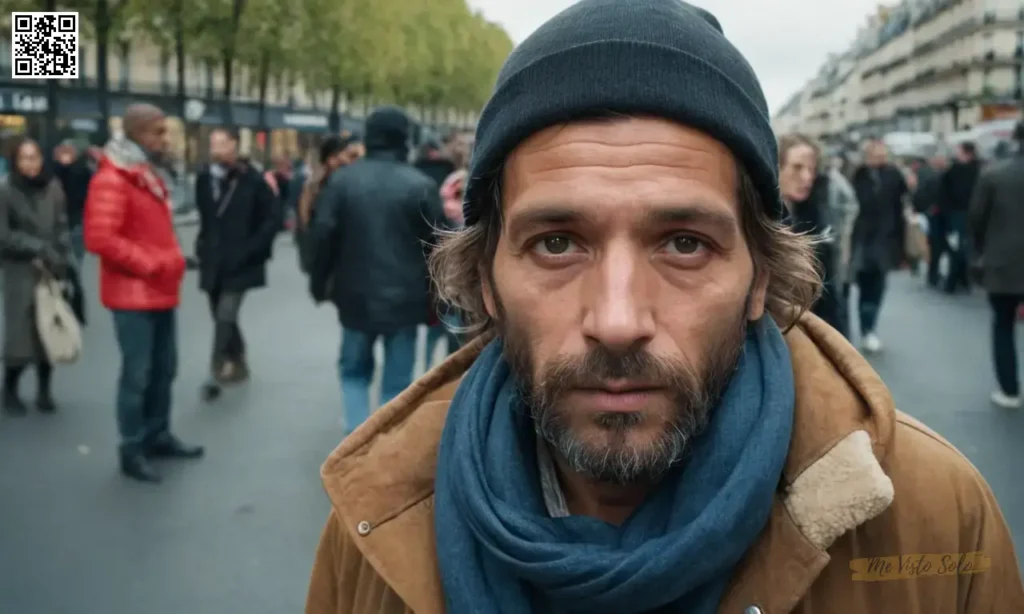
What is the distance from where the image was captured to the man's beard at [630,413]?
1.45 metres

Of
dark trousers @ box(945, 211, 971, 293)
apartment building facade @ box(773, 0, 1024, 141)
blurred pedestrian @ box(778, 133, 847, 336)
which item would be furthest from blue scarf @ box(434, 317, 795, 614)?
apartment building facade @ box(773, 0, 1024, 141)

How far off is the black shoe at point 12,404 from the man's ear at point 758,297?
21.3ft

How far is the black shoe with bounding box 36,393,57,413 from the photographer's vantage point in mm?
7090

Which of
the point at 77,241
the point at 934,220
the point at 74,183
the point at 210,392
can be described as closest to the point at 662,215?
the point at 210,392

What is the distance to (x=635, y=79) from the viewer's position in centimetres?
146

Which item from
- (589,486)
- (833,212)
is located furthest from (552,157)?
(833,212)

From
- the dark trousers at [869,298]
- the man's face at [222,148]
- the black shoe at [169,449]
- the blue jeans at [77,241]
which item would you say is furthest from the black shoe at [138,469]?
the blue jeans at [77,241]

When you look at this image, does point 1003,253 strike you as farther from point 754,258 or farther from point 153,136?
point 754,258

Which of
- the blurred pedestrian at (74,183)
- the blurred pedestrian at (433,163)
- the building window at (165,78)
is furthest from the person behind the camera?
the building window at (165,78)

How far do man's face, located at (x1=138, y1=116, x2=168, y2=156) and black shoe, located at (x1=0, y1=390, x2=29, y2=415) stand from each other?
→ 2.50 meters

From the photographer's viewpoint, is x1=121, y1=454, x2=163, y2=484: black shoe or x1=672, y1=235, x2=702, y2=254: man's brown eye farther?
x1=121, y1=454, x2=163, y2=484: black shoe

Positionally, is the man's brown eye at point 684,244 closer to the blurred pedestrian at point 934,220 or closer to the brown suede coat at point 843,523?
the brown suede coat at point 843,523

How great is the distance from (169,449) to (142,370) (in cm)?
65

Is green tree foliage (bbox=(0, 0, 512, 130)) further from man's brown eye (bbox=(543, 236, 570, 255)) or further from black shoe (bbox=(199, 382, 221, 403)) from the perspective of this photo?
man's brown eye (bbox=(543, 236, 570, 255))
